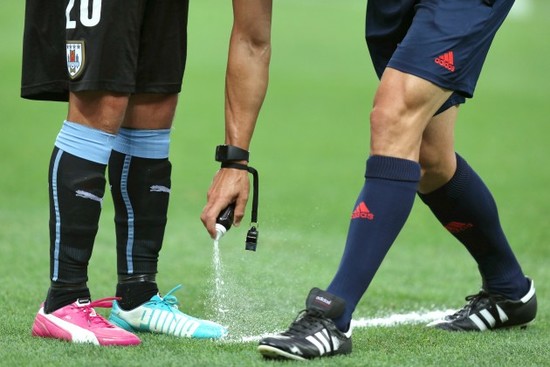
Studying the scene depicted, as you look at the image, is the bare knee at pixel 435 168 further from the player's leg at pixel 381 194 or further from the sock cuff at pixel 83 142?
the sock cuff at pixel 83 142

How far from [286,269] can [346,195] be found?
3.91 metres

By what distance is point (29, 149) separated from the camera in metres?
11.8

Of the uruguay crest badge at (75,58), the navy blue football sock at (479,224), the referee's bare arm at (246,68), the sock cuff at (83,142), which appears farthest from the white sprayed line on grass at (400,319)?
the uruguay crest badge at (75,58)

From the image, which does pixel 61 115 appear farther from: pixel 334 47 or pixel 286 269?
pixel 334 47

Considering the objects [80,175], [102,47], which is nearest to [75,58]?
[102,47]

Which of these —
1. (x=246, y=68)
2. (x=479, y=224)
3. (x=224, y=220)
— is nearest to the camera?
(x=224, y=220)

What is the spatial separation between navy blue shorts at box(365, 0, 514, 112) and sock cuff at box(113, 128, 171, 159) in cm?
100

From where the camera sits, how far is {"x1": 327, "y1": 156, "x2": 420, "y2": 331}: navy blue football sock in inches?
146

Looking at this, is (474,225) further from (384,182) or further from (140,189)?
(140,189)

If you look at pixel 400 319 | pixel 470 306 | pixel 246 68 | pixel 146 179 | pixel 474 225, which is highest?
pixel 246 68

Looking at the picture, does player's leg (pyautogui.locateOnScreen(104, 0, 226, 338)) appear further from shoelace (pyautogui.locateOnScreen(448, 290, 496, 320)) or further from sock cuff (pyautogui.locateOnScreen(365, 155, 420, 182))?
shoelace (pyautogui.locateOnScreen(448, 290, 496, 320))

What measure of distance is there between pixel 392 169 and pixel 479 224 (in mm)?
958

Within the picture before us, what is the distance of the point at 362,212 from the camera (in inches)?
147

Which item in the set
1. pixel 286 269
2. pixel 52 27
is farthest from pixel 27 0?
pixel 286 269
